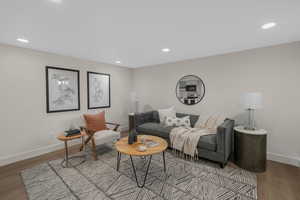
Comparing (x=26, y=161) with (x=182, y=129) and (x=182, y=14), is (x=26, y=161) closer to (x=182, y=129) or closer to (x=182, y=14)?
(x=182, y=129)

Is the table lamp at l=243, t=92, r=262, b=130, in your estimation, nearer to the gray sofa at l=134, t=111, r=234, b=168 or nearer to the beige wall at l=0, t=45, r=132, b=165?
the gray sofa at l=134, t=111, r=234, b=168

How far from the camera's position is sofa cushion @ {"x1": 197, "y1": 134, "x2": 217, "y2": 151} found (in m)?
2.46

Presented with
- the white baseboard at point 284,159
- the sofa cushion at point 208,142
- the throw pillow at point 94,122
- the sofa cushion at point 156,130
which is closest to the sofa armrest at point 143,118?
the sofa cushion at point 156,130

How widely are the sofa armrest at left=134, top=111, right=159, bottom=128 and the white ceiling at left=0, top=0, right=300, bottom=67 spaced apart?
1863mm

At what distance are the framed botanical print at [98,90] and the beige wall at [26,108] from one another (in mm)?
477

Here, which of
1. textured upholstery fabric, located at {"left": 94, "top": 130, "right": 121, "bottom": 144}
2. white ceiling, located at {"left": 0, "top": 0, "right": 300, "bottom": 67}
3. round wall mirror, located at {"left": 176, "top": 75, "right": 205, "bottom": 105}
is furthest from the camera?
round wall mirror, located at {"left": 176, "top": 75, "right": 205, "bottom": 105}

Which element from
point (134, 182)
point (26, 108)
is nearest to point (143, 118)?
point (134, 182)

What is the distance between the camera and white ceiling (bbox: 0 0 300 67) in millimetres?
1462

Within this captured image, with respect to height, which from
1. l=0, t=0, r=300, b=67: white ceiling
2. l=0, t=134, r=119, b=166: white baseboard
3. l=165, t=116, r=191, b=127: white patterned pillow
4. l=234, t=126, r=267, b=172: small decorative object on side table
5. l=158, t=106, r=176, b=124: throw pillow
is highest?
l=0, t=0, r=300, b=67: white ceiling

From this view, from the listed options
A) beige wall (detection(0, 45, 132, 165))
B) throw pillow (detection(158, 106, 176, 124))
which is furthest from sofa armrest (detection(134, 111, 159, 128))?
beige wall (detection(0, 45, 132, 165))

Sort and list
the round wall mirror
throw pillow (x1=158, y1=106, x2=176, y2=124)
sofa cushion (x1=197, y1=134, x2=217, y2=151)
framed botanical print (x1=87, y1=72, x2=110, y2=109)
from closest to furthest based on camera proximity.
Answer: sofa cushion (x1=197, y1=134, x2=217, y2=151)
the round wall mirror
throw pillow (x1=158, y1=106, x2=176, y2=124)
framed botanical print (x1=87, y1=72, x2=110, y2=109)

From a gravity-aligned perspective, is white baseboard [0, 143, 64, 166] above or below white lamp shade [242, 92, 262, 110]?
below

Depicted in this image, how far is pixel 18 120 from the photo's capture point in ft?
9.00

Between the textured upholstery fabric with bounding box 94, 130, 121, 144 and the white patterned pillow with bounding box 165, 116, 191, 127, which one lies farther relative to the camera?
the white patterned pillow with bounding box 165, 116, 191, 127
